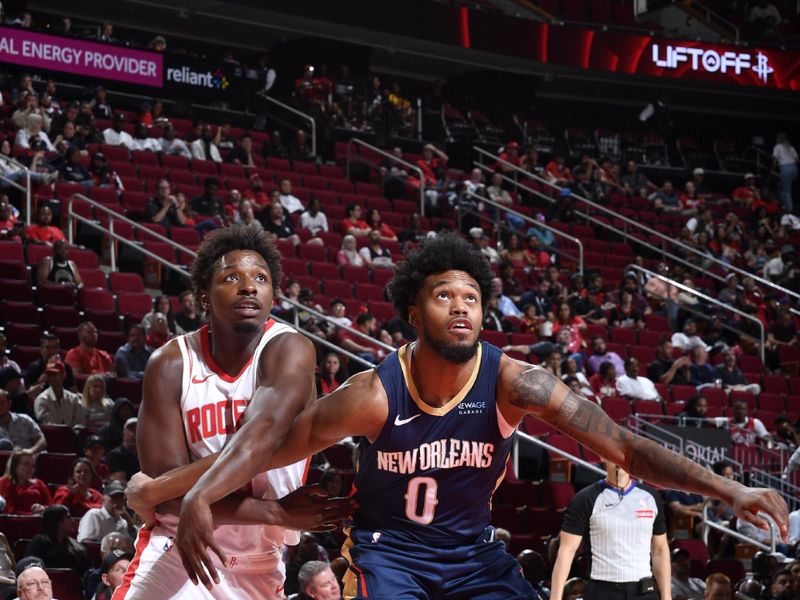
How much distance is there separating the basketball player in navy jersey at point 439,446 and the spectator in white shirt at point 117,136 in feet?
45.1

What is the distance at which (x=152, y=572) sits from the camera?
444cm

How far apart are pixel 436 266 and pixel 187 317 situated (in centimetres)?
848

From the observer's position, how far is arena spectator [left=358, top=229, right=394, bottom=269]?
16844 millimetres

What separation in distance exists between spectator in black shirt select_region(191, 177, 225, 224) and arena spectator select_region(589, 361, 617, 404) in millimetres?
5166

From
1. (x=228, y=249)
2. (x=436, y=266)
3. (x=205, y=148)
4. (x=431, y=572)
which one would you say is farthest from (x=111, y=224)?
→ (x=431, y=572)

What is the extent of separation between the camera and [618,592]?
8.39 meters

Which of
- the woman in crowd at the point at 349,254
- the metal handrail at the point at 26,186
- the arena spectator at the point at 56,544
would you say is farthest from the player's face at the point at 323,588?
the woman in crowd at the point at 349,254

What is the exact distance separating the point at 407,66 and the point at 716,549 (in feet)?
51.2

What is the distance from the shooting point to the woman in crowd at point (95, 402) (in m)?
11.2

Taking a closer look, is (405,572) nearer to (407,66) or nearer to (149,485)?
(149,485)

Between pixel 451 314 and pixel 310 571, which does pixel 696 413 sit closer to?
pixel 310 571

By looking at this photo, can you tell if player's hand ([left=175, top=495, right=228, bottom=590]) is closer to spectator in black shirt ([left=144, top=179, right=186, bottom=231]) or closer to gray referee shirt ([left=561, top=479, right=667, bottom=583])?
gray referee shirt ([left=561, top=479, right=667, bottom=583])

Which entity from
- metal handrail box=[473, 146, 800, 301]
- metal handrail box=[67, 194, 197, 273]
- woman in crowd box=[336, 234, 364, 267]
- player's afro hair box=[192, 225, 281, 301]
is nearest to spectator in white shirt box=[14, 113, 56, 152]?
metal handrail box=[67, 194, 197, 273]

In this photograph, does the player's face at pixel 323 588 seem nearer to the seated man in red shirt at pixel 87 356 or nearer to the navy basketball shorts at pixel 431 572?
the navy basketball shorts at pixel 431 572
